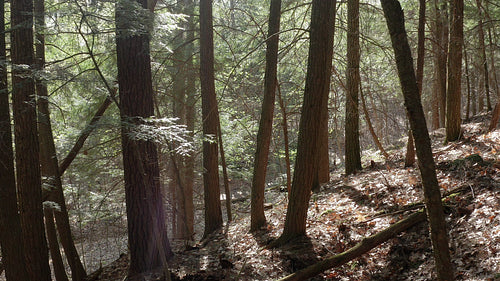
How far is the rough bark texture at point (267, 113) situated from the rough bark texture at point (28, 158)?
4.39 meters

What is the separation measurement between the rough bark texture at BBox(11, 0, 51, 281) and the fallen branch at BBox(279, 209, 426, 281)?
4.37 metres

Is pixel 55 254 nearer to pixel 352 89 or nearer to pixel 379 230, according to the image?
pixel 379 230

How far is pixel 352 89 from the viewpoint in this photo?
34.0 ft

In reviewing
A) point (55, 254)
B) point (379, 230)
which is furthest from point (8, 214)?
point (379, 230)

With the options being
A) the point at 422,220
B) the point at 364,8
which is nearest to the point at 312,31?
the point at 422,220

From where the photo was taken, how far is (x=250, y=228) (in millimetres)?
8953

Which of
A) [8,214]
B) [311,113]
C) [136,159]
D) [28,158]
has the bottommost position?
[8,214]

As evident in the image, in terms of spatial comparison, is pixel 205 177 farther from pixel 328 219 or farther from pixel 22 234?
pixel 22 234

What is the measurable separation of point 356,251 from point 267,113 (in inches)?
149

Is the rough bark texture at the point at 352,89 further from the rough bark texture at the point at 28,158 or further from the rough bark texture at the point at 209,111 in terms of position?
the rough bark texture at the point at 28,158

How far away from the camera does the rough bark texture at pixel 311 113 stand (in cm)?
643

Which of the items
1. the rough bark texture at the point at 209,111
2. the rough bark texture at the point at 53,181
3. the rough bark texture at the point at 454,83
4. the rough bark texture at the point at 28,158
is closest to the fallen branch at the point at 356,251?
the rough bark texture at the point at 28,158

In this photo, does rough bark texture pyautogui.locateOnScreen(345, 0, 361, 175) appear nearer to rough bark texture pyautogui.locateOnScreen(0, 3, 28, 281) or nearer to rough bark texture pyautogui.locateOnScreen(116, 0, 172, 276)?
rough bark texture pyautogui.locateOnScreen(116, 0, 172, 276)

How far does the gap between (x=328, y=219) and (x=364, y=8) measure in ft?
20.1
